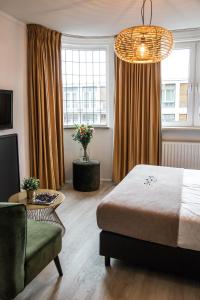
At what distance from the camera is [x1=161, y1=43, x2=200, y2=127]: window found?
4.49 meters

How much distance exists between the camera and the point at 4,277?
1.76m

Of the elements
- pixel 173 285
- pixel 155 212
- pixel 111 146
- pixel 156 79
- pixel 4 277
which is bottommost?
pixel 173 285

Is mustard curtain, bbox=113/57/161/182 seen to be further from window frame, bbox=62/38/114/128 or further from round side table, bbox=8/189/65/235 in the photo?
round side table, bbox=8/189/65/235

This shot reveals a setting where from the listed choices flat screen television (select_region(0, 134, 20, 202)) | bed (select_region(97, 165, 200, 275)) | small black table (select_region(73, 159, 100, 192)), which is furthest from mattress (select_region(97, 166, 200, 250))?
small black table (select_region(73, 159, 100, 192))

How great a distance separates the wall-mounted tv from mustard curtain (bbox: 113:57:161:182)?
1.85 m

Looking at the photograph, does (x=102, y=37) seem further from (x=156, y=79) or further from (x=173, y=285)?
(x=173, y=285)

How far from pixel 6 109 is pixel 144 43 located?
1948mm

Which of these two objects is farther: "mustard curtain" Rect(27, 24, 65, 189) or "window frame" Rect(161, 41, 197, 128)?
"window frame" Rect(161, 41, 197, 128)

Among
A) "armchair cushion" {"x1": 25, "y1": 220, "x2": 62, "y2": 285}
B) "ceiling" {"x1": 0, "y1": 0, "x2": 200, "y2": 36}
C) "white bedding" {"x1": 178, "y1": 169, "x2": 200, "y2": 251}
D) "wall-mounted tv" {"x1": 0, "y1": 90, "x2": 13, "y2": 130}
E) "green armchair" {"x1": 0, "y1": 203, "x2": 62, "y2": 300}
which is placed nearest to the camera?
"green armchair" {"x1": 0, "y1": 203, "x2": 62, "y2": 300}

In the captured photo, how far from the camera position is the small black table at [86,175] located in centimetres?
443

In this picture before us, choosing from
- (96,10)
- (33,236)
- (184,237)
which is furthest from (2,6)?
(184,237)

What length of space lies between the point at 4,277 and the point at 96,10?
305 centimetres

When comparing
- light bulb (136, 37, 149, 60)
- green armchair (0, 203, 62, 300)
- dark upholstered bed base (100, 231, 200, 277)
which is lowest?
dark upholstered bed base (100, 231, 200, 277)

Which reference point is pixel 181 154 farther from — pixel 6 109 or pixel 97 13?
pixel 6 109
